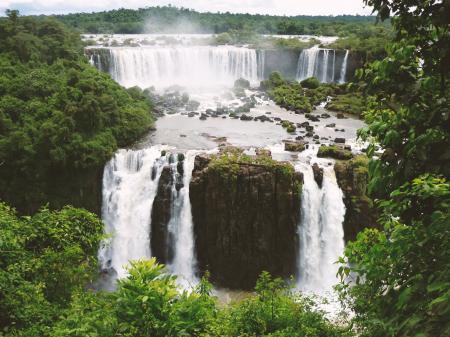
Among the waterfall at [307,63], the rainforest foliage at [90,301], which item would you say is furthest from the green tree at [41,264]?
the waterfall at [307,63]

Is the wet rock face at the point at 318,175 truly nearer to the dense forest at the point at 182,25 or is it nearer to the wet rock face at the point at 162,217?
the wet rock face at the point at 162,217

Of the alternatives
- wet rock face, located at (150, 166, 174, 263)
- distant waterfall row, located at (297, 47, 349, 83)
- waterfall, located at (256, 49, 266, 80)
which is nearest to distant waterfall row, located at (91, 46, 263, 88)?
waterfall, located at (256, 49, 266, 80)

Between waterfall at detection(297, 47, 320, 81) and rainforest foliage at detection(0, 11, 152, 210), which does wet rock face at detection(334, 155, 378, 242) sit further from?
waterfall at detection(297, 47, 320, 81)

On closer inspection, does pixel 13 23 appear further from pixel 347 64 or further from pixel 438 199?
pixel 438 199

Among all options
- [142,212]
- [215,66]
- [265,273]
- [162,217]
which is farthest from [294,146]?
[215,66]

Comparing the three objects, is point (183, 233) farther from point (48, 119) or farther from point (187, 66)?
point (187, 66)

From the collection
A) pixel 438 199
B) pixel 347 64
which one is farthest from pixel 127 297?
pixel 347 64
